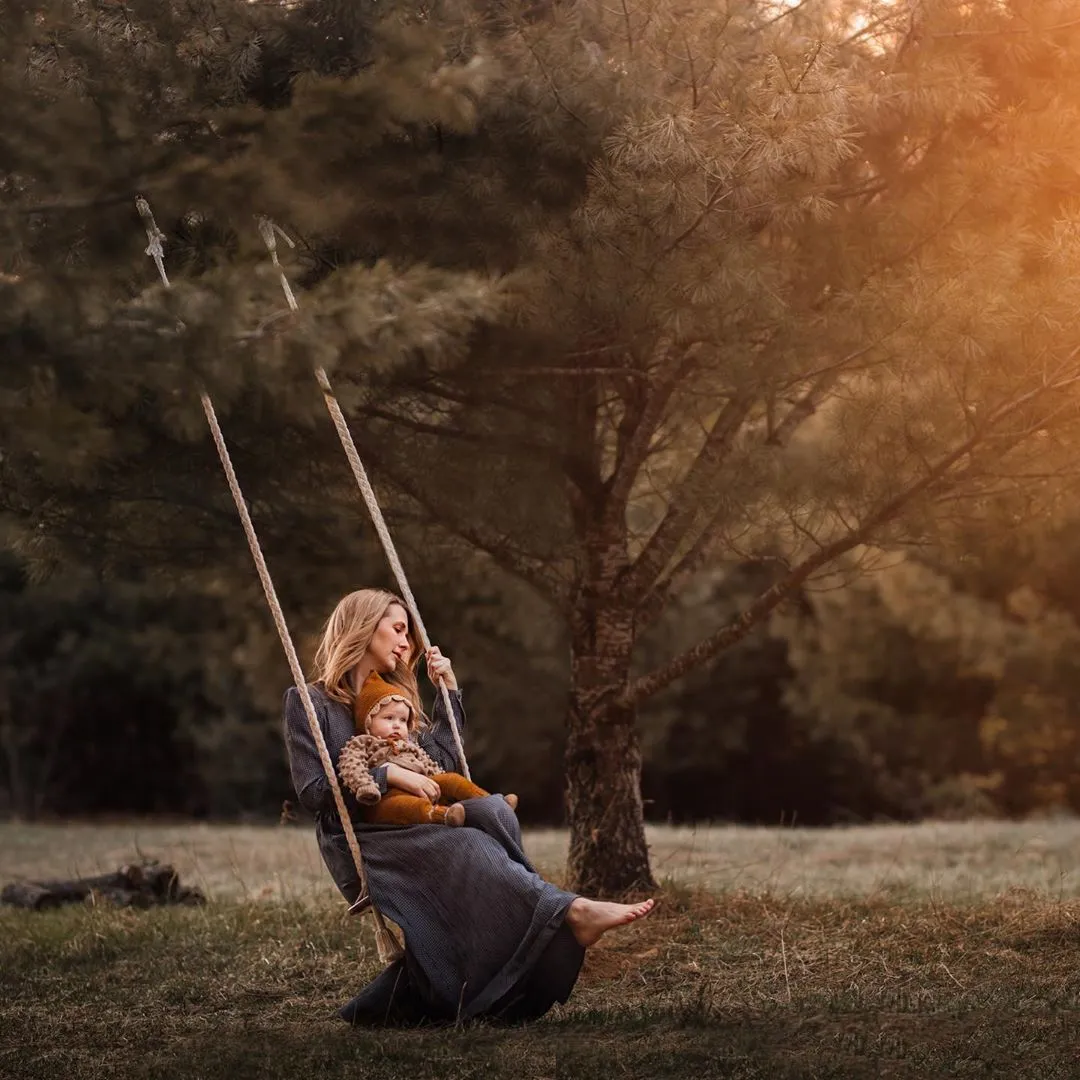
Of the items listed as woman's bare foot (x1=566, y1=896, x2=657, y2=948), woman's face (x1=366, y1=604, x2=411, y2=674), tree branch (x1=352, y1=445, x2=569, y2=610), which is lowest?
woman's bare foot (x1=566, y1=896, x2=657, y2=948)

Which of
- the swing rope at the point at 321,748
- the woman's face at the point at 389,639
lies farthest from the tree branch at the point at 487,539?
the swing rope at the point at 321,748

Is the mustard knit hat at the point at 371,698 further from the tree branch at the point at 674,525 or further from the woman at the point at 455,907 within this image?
the tree branch at the point at 674,525

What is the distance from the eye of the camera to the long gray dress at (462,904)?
4086 millimetres

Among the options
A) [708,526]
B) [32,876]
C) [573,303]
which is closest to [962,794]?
[32,876]

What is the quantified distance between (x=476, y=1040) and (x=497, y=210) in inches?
107

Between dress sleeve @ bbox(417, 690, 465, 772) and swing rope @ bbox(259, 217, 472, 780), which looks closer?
swing rope @ bbox(259, 217, 472, 780)

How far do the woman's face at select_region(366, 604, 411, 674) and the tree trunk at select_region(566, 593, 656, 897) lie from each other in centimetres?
206

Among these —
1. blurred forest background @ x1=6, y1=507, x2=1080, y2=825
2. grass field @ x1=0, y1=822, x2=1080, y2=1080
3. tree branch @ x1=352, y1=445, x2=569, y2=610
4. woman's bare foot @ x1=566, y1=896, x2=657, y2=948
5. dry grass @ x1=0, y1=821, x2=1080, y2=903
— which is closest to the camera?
grass field @ x1=0, y1=822, x2=1080, y2=1080

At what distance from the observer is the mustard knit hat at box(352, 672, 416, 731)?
4.40 metres

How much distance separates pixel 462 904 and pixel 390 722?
1.82 feet

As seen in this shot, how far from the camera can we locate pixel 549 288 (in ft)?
17.6

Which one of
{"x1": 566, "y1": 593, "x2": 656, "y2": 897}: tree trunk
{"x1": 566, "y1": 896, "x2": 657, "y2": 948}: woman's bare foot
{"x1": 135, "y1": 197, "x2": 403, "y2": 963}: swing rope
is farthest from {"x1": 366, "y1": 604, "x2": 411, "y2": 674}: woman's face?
{"x1": 566, "y1": 593, "x2": 656, "y2": 897}: tree trunk

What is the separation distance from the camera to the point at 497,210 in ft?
17.5

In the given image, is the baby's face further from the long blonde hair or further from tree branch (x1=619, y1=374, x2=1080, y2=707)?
tree branch (x1=619, y1=374, x2=1080, y2=707)
